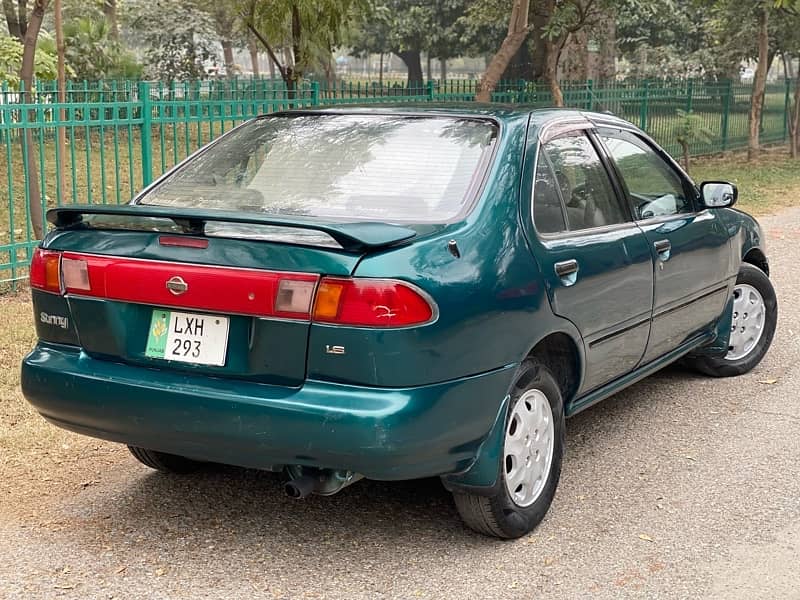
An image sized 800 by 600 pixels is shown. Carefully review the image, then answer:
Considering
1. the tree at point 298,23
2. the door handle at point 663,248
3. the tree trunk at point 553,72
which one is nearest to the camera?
the door handle at point 663,248

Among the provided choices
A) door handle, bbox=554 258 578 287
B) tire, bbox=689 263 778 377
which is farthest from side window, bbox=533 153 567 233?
A: tire, bbox=689 263 778 377

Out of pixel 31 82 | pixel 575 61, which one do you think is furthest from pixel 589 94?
pixel 31 82

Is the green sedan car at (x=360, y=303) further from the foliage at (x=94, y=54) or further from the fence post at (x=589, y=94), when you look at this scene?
the foliage at (x=94, y=54)

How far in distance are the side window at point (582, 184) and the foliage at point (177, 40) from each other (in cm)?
2401

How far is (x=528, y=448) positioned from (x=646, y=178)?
195cm

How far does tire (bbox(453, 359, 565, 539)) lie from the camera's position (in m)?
4.04

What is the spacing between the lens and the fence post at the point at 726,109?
78.4 ft

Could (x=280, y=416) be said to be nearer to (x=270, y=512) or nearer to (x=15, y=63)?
(x=270, y=512)

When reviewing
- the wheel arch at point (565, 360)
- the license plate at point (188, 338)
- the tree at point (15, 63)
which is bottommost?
the wheel arch at point (565, 360)

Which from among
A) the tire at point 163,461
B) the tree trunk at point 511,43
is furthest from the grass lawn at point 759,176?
the tire at point 163,461

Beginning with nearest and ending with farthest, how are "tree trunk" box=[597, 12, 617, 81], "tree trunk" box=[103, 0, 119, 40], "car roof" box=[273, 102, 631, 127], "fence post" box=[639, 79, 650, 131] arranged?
"car roof" box=[273, 102, 631, 127]
"fence post" box=[639, 79, 650, 131]
"tree trunk" box=[597, 12, 617, 81]
"tree trunk" box=[103, 0, 119, 40]

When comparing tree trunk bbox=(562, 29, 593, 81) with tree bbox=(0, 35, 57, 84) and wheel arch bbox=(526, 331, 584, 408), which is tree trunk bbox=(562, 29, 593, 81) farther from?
wheel arch bbox=(526, 331, 584, 408)

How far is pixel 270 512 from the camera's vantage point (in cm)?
446

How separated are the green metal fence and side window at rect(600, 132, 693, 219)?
130cm
